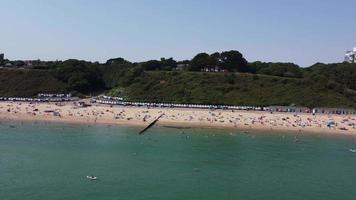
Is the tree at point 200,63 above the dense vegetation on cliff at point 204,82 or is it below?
above

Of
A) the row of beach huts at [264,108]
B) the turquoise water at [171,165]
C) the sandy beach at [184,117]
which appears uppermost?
the row of beach huts at [264,108]

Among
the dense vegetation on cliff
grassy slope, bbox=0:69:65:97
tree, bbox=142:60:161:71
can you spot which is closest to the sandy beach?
the dense vegetation on cliff

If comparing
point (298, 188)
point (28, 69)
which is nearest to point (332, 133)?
point (298, 188)

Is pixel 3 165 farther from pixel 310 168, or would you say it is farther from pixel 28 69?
pixel 28 69

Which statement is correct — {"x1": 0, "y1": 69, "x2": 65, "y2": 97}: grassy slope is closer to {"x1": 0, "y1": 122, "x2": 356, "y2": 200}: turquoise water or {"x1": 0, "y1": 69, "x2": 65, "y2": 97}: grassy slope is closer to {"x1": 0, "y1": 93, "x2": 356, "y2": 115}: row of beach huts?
{"x1": 0, "y1": 93, "x2": 356, "y2": 115}: row of beach huts

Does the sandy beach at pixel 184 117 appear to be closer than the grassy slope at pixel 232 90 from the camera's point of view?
Yes

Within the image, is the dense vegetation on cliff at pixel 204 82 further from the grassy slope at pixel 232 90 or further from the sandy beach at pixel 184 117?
the sandy beach at pixel 184 117

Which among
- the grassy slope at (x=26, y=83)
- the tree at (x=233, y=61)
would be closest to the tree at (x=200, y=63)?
the tree at (x=233, y=61)
